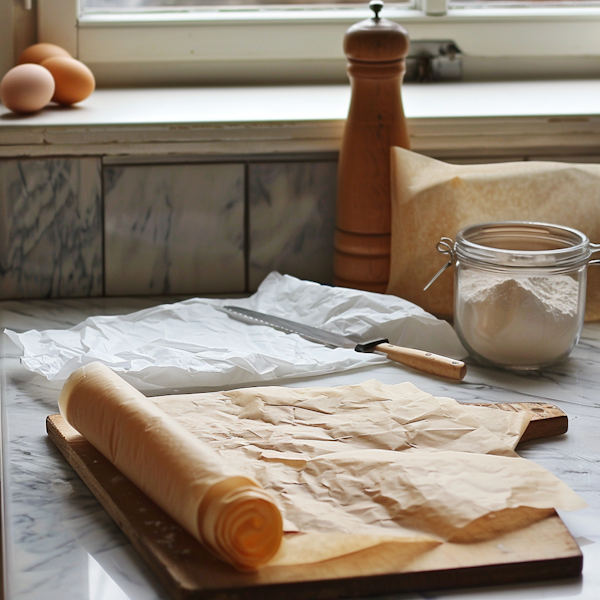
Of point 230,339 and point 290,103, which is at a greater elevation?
point 290,103

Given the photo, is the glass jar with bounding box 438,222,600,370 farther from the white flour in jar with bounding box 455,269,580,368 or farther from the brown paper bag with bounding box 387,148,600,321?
the brown paper bag with bounding box 387,148,600,321

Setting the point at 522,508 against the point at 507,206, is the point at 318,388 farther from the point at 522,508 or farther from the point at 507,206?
the point at 507,206

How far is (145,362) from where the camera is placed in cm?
85

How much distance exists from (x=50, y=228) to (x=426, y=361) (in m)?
0.54

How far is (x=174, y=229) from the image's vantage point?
1136 mm

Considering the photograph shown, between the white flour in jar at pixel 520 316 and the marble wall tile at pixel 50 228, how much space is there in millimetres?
510

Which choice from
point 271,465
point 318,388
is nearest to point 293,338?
point 318,388

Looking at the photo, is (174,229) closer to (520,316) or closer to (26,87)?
(26,87)

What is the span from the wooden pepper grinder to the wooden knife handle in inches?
8.1

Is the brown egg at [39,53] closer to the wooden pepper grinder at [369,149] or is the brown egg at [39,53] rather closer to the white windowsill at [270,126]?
the white windowsill at [270,126]

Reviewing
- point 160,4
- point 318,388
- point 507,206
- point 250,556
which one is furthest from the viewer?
point 160,4

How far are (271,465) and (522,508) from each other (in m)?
0.19

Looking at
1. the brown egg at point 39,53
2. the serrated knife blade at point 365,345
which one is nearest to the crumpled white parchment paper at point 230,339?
the serrated knife blade at point 365,345

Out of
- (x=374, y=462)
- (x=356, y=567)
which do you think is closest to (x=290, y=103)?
(x=374, y=462)
